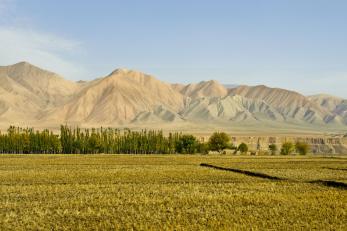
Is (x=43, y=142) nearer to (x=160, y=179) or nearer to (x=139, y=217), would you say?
(x=160, y=179)

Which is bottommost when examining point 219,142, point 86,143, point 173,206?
point 173,206

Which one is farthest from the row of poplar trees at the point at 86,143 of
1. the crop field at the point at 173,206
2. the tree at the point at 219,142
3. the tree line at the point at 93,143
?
the crop field at the point at 173,206

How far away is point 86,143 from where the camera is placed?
163 m

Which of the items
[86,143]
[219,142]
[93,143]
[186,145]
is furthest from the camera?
[219,142]

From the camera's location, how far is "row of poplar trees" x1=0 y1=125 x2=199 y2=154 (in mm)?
158875

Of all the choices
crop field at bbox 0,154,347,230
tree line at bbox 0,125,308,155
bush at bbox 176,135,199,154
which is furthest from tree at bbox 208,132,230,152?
crop field at bbox 0,154,347,230

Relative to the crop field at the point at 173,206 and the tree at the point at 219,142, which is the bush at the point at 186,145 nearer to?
the tree at the point at 219,142

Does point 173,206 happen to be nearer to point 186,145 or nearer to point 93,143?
point 93,143

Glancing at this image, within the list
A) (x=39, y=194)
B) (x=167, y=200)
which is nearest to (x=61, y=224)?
(x=167, y=200)

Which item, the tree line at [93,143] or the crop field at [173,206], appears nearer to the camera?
the crop field at [173,206]

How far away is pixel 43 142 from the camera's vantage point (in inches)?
6275

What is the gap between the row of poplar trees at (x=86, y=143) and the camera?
159 meters

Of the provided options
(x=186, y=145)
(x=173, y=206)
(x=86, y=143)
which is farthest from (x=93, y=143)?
(x=173, y=206)

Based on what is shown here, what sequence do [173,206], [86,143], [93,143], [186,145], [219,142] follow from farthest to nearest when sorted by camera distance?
[219,142] → [186,145] → [93,143] → [86,143] → [173,206]
